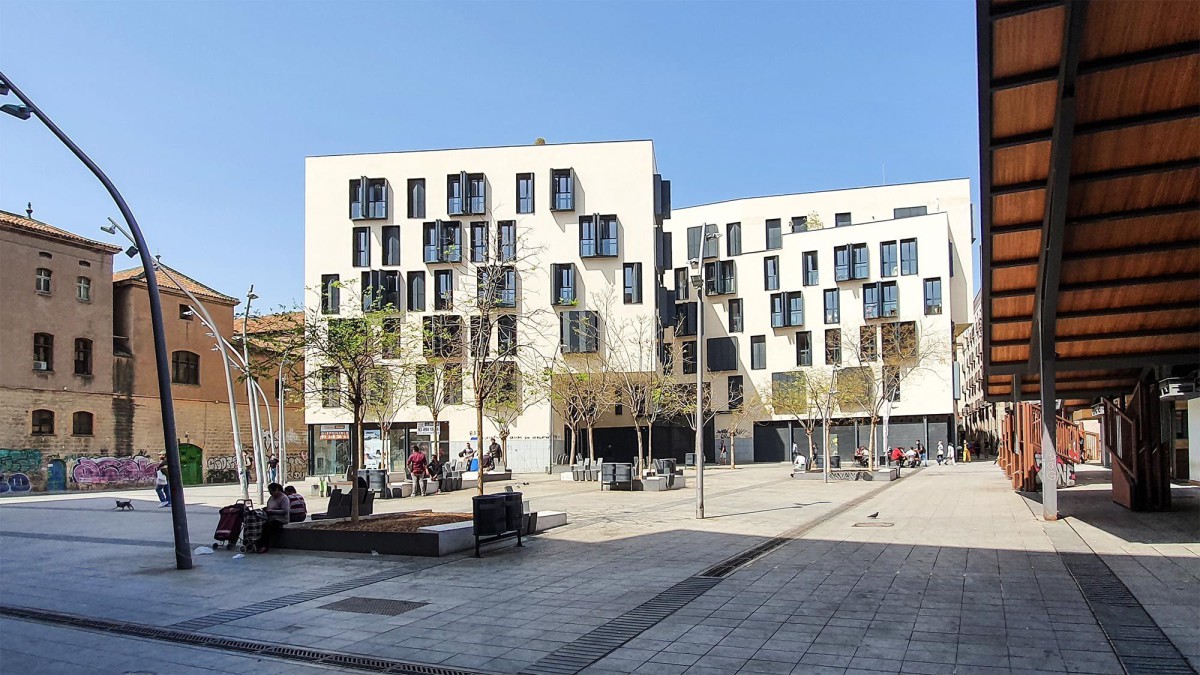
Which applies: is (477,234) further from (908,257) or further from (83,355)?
(908,257)

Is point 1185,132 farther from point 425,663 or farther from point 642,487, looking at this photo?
point 642,487

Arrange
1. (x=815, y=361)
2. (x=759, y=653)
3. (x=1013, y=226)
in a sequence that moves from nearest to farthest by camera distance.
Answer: (x=759, y=653) → (x=1013, y=226) → (x=815, y=361)

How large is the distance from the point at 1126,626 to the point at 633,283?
45.4 m

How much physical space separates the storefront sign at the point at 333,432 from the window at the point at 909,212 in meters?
42.2

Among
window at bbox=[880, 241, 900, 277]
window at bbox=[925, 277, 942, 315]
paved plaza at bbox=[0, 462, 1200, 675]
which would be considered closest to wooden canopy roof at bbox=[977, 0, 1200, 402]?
paved plaza at bbox=[0, 462, 1200, 675]

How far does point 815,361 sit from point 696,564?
175 ft

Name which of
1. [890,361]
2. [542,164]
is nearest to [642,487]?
[890,361]

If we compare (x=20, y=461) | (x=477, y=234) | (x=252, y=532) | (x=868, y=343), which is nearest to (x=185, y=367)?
(x=20, y=461)

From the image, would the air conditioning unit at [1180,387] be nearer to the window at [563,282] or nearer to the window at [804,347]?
the window at [563,282]

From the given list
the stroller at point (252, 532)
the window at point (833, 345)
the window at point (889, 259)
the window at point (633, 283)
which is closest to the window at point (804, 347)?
the window at point (833, 345)

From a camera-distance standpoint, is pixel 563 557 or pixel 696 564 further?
pixel 563 557

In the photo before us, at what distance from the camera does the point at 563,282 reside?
54.6 metres

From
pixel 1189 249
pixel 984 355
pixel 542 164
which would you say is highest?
pixel 542 164

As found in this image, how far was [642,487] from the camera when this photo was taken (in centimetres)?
2820
